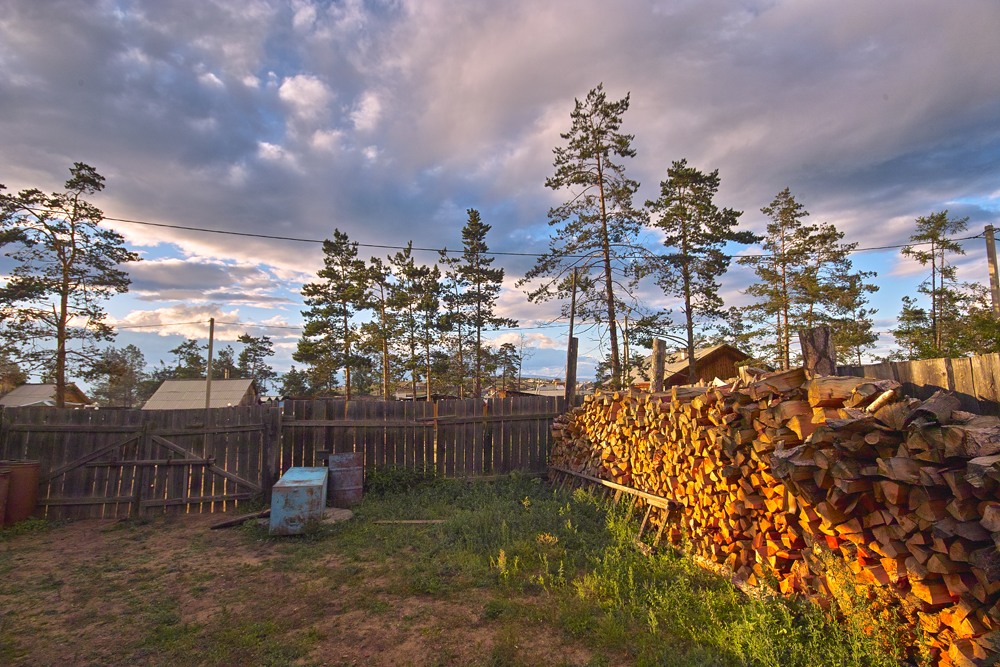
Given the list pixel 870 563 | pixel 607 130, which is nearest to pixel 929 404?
pixel 870 563

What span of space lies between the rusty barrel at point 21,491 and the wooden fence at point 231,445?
244 mm

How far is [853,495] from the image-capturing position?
337 cm

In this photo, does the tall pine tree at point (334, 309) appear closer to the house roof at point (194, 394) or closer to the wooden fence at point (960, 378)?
the house roof at point (194, 394)

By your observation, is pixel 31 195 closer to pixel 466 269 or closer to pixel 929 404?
pixel 466 269

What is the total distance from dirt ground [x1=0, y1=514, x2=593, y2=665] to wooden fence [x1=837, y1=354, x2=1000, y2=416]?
3.80m

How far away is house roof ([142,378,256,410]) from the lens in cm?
3519

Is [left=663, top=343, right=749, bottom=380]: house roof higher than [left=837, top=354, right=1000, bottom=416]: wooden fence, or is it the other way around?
[left=663, top=343, right=749, bottom=380]: house roof

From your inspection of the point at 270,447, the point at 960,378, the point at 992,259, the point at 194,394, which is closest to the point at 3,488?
the point at 270,447

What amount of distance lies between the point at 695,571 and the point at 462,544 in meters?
2.81

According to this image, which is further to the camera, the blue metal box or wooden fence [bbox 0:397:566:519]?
wooden fence [bbox 0:397:566:519]

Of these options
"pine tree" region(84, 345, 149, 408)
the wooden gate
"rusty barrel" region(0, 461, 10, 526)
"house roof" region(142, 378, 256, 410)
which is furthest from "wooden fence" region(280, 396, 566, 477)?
"pine tree" region(84, 345, 149, 408)

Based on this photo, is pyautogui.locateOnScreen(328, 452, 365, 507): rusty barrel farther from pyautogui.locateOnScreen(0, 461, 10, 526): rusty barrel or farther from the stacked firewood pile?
the stacked firewood pile

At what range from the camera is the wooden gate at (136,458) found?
819cm

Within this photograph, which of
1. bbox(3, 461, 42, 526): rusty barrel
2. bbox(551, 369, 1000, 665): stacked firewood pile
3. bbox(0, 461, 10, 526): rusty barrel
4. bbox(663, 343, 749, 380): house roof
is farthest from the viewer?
bbox(663, 343, 749, 380): house roof
